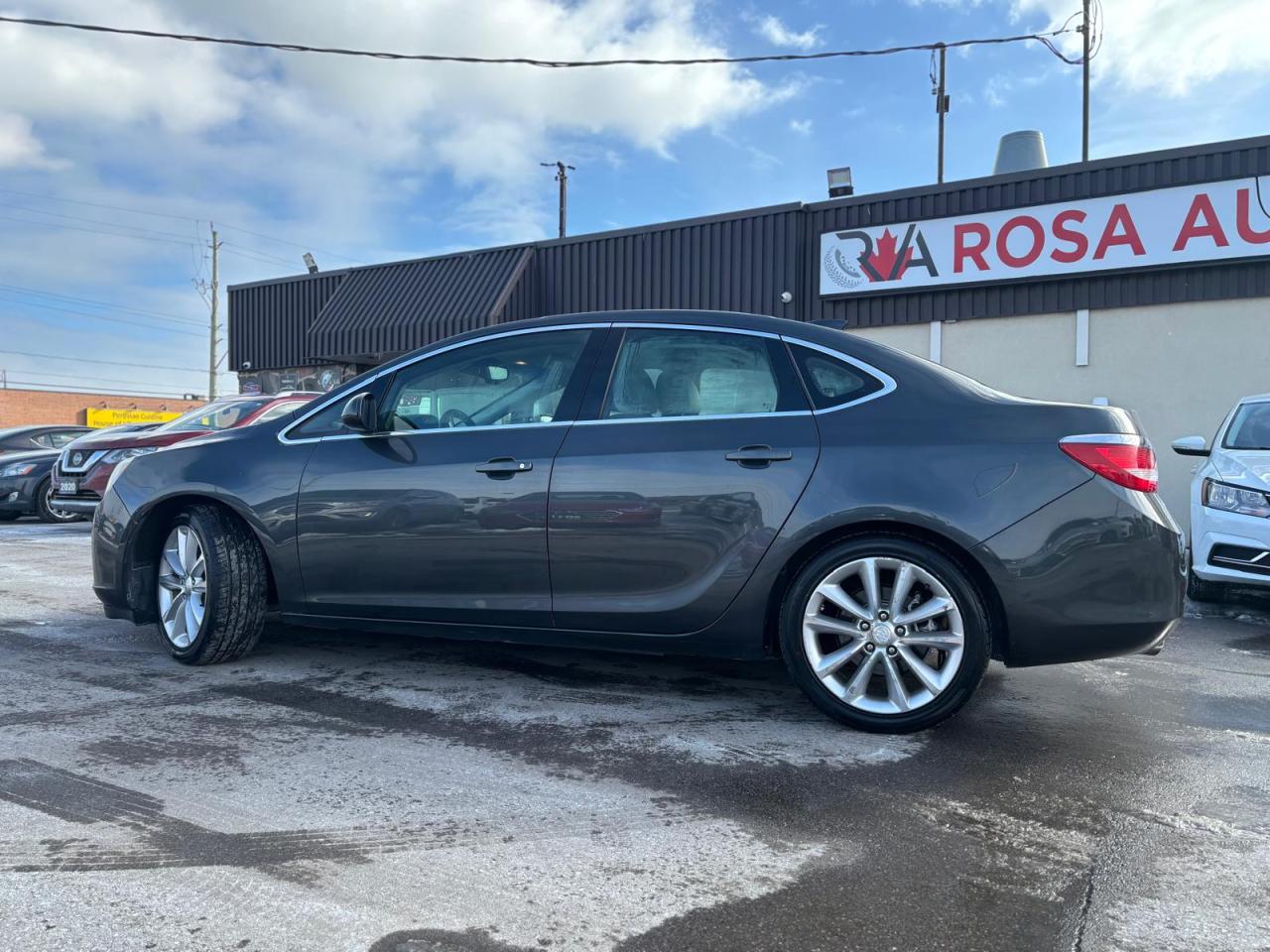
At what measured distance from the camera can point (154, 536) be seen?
15.5 ft

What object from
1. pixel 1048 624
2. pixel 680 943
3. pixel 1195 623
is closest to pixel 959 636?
pixel 1048 624

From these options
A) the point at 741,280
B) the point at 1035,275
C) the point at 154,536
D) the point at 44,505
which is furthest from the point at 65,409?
the point at 154,536

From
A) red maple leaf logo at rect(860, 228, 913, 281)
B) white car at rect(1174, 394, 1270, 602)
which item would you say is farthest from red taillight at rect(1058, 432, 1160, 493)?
red maple leaf logo at rect(860, 228, 913, 281)

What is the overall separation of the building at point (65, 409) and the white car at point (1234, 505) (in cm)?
5099

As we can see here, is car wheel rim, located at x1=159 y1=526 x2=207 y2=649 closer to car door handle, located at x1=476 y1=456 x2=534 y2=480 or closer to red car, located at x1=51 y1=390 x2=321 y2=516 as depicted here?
car door handle, located at x1=476 y1=456 x2=534 y2=480

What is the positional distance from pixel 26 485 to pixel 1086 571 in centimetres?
1382

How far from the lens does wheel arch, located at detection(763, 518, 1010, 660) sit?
11.2 feet

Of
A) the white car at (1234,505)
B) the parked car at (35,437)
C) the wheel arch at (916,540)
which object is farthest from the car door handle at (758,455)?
the parked car at (35,437)

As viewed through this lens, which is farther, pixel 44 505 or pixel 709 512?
pixel 44 505

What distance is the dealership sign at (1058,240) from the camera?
36.2 feet

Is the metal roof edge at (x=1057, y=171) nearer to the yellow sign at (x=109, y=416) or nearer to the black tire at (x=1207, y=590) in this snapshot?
the black tire at (x=1207, y=590)

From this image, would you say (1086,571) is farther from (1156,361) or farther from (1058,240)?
(1058,240)

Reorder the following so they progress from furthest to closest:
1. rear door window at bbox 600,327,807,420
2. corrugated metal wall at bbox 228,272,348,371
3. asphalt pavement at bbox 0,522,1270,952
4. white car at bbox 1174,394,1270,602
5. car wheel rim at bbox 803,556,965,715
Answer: corrugated metal wall at bbox 228,272,348,371 → white car at bbox 1174,394,1270,602 → rear door window at bbox 600,327,807,420 → car wheel rim at bbox 803,556,965,715 → asphalt pavement at bbox 0,522,1270,952

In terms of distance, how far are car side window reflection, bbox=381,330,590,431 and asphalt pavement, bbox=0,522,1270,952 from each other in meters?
1.16
